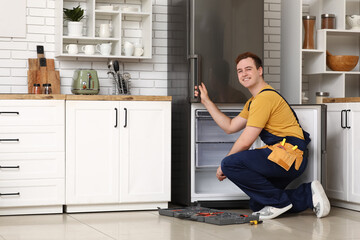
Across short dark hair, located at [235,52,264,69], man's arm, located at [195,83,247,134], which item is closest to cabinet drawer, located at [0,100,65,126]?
man's arm, located at [195,83,247,134]

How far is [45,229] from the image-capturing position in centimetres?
373

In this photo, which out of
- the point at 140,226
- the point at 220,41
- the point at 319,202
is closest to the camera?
the point at 140,226

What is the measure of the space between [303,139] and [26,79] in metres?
2.23

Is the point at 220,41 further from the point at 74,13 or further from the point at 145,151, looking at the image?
the point at 74,13

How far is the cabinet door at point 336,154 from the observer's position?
4.76 metres

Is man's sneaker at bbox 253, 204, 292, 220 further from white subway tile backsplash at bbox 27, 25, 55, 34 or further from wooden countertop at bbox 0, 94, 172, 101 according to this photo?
white subway tile backsplash at bbox 27, 25, 55, 34

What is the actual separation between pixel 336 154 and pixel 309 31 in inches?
44.0

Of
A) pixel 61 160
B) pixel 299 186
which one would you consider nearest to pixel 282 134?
pixel 299 186

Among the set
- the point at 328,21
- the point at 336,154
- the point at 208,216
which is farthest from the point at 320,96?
the point at 208,216

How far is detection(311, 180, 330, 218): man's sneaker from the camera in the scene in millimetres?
4230

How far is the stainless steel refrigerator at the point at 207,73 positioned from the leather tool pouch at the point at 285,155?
2.07 feet

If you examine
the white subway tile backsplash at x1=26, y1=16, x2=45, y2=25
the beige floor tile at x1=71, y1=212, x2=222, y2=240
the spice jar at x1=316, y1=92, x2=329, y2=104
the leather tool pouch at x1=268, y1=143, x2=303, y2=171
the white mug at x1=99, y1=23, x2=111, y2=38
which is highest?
the white subway tile backsplash at x1=26, y1=16, x2=45, y2=25

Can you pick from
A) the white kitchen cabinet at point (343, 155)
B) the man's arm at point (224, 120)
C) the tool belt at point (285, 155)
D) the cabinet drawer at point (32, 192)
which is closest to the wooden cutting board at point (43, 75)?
the cabinet drawer at point (32, 192)

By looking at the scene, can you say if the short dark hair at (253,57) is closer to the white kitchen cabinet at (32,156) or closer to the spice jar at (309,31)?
the spice jar at (309,31)
